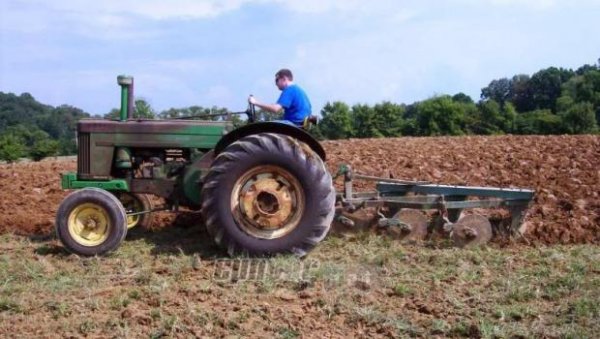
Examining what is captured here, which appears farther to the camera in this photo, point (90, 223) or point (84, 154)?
point (84, 154)

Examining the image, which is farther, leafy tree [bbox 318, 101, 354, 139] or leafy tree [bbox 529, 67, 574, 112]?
leafy tree [bbox 529, 67, 574, 112]

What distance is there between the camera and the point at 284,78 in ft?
21.4

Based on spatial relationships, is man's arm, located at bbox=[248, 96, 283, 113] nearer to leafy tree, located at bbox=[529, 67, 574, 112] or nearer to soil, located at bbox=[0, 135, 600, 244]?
soil, located at bbox=[0, 135, 600, 244]

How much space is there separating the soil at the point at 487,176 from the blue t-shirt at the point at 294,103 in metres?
2.11

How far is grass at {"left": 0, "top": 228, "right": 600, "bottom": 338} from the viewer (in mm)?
4273

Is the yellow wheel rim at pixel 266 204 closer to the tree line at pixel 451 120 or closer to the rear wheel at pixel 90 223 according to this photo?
the rear wheel at pixel 90 223

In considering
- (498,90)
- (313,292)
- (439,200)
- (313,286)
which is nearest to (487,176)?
(439,200)

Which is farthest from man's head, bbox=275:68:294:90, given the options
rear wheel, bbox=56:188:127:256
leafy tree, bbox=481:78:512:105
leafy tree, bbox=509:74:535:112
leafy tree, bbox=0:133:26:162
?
leafy tree, bbox=481:78:512:105

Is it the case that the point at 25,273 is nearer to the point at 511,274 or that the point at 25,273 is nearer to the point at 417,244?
the point at 417,244

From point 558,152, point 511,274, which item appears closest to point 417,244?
point 511,274

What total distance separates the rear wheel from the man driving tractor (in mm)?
1606

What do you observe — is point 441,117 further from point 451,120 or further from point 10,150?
point 10,150

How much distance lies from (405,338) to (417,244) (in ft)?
7.67

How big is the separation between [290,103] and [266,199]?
3.19 feet
